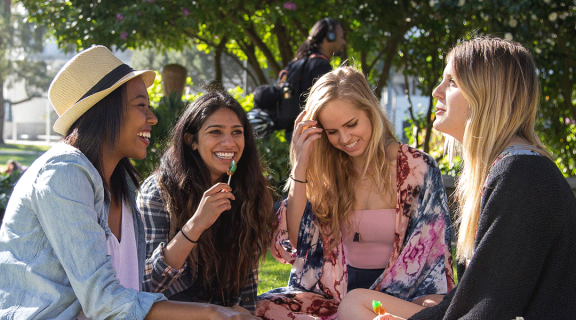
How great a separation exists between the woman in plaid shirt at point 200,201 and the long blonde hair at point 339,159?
282 millimetres

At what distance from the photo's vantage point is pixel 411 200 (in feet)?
8.47

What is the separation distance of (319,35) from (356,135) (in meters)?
2.55

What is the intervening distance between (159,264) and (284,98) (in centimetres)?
303


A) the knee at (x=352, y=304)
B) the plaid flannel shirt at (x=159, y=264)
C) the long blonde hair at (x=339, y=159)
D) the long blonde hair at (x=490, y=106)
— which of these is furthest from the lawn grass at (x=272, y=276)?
the long blonde hair at (x=490, y=106)

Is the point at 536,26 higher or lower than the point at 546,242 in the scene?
higher

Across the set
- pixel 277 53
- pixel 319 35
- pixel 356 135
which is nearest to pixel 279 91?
pixel 319 35

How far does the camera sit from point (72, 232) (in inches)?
65.7

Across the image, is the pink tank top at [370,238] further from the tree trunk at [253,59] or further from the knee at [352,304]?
the tree trunk at [253,59]

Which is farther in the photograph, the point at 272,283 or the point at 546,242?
the point at 272,283

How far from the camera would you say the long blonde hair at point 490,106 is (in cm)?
186

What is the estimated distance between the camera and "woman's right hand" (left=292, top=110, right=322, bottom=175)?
2646mm

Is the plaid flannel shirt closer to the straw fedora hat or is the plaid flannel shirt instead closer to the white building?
the straw fedora hat

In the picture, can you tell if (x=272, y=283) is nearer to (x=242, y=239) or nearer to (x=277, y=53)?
(x=242, y=239)

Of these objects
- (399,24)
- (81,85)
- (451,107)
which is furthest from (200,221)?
(399,24)
